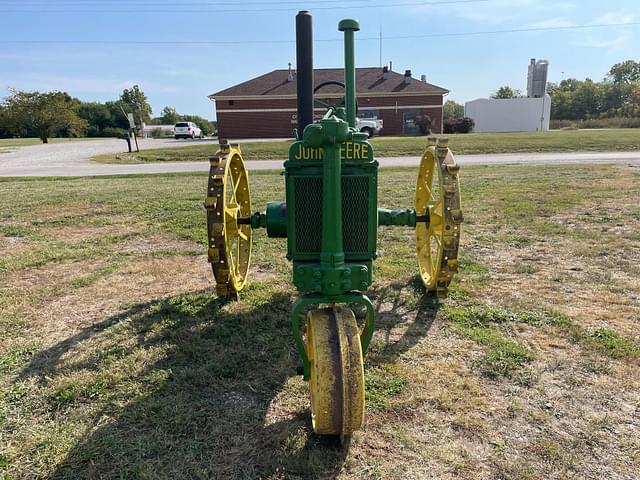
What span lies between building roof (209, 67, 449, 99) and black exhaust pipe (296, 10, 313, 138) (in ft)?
109

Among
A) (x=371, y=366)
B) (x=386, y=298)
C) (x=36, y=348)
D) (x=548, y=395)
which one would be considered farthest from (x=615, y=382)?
(x=36, y=348)

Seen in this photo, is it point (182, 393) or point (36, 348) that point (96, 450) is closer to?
point (182, 393)

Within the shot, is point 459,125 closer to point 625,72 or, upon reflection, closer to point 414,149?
point 414,149

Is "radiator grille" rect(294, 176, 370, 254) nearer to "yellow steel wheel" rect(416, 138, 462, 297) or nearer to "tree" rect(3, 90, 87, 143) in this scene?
"yellow steel wheel" rect(416, 138, 462, 297)

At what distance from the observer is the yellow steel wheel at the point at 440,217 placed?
10.8 feet

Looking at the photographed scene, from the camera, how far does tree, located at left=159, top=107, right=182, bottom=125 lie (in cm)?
7481

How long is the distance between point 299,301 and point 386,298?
5.97ft

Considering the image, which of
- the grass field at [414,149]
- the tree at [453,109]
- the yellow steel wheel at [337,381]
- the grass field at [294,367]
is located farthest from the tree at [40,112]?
the tree at [453,109]

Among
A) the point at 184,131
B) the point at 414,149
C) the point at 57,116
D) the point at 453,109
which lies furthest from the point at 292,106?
the point at 453,109

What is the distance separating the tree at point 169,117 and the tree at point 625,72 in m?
72.5

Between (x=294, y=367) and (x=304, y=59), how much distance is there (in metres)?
1.84

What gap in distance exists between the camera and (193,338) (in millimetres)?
3324

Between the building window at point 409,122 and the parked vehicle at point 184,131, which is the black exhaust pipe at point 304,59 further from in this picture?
the parked vehicle at point 184,131

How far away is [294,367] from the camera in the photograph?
2.94 meters
